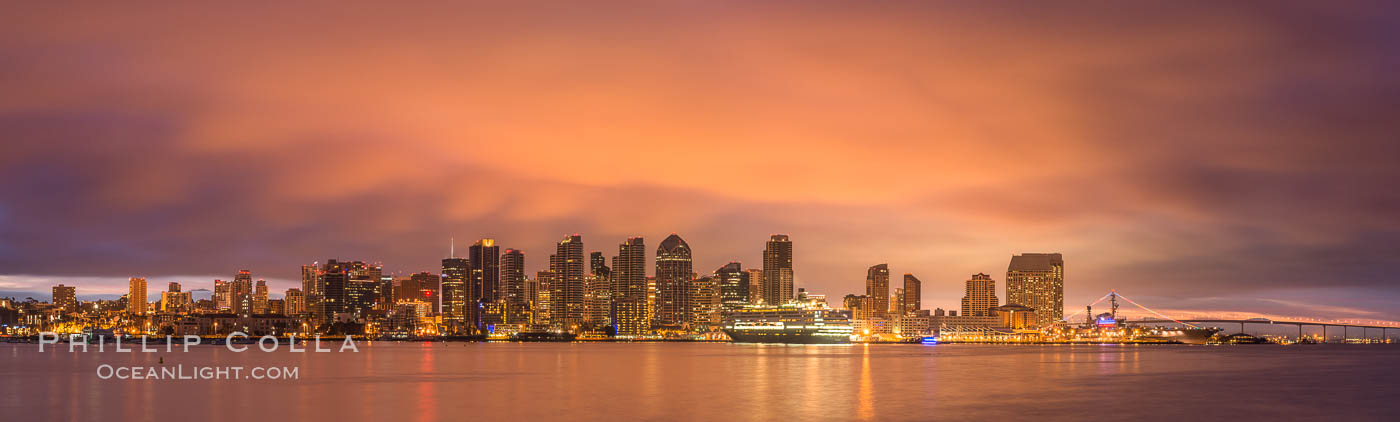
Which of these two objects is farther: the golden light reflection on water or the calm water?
the golden light reflection on water

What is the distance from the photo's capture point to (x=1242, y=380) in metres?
95.4

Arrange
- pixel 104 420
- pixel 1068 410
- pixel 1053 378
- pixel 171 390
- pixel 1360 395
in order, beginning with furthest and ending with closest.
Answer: pixel 1053 378 → pixel 1360 395 → pixel 171 390 → pixel 1068 410 → pixel 104 420

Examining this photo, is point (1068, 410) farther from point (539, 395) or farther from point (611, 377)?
point (611, 377)

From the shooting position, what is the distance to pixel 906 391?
76.1m

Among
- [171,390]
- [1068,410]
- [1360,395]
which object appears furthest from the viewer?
[1360,395]

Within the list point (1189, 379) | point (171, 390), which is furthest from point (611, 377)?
point (1189, 379)

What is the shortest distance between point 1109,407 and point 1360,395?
86.3 ft


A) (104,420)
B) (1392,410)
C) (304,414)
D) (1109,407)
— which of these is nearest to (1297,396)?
(1392,410)

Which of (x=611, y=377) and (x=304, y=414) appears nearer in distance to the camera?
(x=304, y=414)

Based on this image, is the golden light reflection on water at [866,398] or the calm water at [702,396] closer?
the calm water at [702,396]

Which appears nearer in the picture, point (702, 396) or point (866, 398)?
point (866, 398)

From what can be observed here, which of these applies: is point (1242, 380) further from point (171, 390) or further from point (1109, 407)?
point (171, 390)

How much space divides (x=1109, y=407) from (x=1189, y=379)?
39056 millimetres

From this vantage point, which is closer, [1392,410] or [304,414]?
[304,414]
